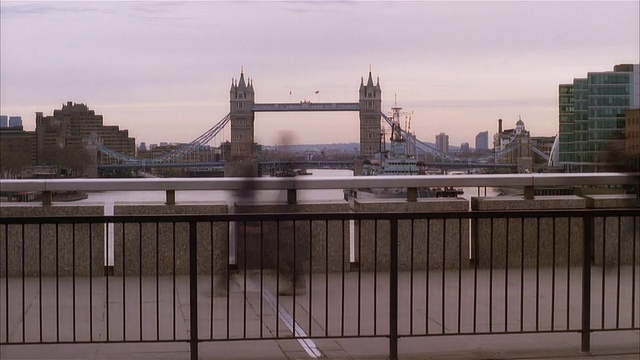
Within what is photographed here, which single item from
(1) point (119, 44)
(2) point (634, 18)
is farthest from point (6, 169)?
(2) point (634, 18)

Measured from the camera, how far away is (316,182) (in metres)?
9.63

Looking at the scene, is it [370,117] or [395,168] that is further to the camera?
[370,117]

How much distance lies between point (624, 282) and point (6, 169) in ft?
26.1

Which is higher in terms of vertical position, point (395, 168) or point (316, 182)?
point (395, 168)

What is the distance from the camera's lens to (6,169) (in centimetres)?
1031

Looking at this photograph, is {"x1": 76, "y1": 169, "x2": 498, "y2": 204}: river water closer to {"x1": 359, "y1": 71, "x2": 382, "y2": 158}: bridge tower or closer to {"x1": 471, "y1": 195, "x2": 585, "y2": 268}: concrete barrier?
{"x1": 471, "y1": 195, "x2": 585, "y2": 268}: concrete barrier

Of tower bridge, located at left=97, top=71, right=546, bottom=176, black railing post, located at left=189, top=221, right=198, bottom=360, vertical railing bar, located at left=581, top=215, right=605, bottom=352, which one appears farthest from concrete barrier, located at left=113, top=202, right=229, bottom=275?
vertical railing bar, located at left=581, top=215, right=605, bottom=352

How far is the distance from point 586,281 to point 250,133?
221 inches

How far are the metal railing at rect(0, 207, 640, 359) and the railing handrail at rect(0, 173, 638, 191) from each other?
1.60ft

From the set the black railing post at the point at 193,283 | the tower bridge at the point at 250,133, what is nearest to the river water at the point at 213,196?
the tower bridge at the point at 250,133

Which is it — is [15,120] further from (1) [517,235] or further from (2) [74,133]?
(1) [517,235]

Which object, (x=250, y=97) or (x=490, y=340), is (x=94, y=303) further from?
(x=250, y=97)

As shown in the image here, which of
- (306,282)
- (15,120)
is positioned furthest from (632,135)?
(15,120)

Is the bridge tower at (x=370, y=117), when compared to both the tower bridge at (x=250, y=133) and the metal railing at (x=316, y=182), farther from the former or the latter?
the metal railing at (x=316, y=182)
